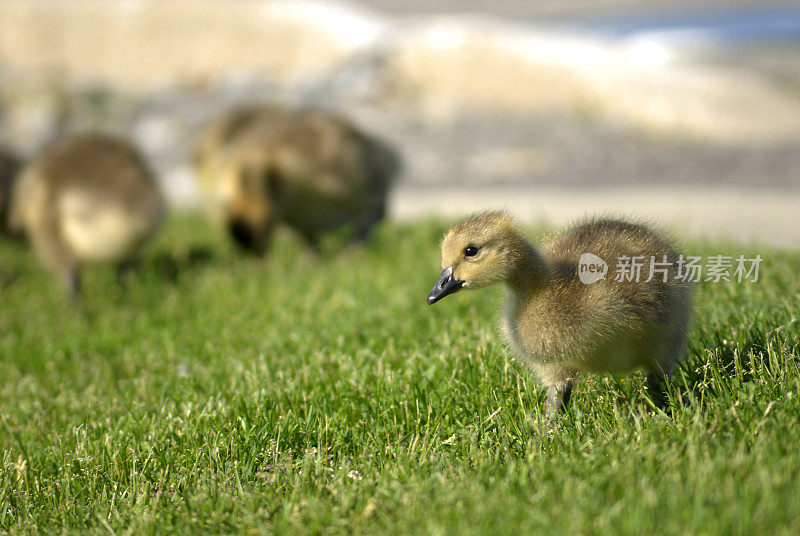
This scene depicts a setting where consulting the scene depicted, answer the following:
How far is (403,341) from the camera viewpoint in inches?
159

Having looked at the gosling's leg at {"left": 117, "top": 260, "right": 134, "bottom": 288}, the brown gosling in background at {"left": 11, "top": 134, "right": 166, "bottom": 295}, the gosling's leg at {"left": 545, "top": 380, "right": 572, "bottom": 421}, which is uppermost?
the brown gosling in background at {"left": 11, "top": 134, "right": 166, "bottom": 295}

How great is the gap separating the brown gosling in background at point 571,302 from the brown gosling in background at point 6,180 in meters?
5.99

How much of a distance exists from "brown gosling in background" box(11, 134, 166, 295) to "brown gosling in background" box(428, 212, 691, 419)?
3776 millimetres

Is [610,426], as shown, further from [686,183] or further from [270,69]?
[270,69]

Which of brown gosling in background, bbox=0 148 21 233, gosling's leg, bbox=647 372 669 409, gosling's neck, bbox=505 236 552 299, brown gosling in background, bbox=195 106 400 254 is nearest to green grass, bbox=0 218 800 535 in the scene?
gosling's leg, bbox=647 372 669 409

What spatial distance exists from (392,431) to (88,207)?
374 cm

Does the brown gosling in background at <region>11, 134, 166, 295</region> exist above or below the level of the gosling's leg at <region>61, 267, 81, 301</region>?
above

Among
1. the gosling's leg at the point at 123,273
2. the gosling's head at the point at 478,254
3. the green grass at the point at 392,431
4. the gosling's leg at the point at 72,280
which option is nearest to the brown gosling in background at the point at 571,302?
the gosling's head at the point at 478,254

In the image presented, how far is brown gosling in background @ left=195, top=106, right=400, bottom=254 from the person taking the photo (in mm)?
6598

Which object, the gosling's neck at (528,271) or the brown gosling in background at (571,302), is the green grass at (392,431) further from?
the gosling's neck at (528,271)

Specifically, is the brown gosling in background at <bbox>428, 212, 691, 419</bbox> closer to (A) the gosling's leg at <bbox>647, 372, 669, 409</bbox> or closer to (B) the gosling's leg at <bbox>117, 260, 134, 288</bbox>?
(A) the gosling's leg at <bbox>647, 372, 669, 409</bbox>

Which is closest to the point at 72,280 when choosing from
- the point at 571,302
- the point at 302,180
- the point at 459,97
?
the point at 302,180

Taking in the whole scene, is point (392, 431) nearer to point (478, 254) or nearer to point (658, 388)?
point (478, 254)

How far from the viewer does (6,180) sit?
7535 millimetres
